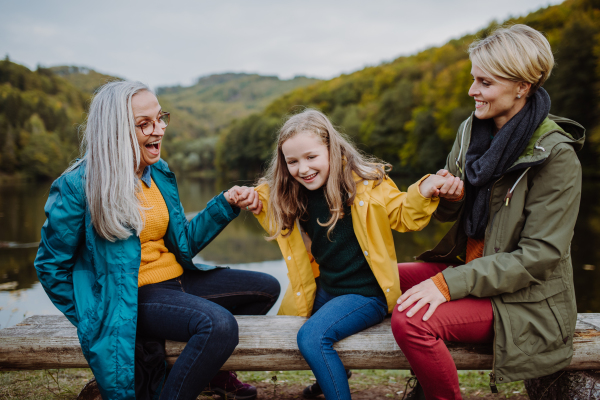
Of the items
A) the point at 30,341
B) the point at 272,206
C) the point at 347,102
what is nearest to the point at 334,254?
the point at 272,206

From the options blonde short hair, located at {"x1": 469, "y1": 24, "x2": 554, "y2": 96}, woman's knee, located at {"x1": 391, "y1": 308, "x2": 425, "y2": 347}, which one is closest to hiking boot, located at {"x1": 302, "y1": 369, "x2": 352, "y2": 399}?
woman's knee, located at {"x1": 391, "y1": 308, "x2": 425, "y2": 347}

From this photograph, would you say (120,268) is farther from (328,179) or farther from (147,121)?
(328,179)

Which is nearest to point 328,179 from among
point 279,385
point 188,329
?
point 188,329

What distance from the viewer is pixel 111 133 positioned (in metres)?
2.55

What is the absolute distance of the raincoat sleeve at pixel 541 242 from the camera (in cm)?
223

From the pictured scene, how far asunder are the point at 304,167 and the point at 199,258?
8.21 m

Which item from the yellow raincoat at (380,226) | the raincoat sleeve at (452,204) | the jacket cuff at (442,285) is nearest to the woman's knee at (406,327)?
the jacket cuff at (442,285)

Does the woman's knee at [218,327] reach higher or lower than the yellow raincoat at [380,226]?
lower

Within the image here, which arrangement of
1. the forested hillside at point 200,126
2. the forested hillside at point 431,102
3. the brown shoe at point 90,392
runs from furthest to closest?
1. the forested hillside at point 200,126
2. the forested hillside at point 431,102
3. the brown shoe at point 90,392

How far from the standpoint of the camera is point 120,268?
2475 mm

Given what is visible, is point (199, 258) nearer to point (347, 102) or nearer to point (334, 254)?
point (334, 254)

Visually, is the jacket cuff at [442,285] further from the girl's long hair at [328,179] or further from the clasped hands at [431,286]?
the girl's long hair at [328,179]

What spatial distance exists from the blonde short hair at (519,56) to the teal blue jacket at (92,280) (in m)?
2.26

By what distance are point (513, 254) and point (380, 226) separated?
749 mm
